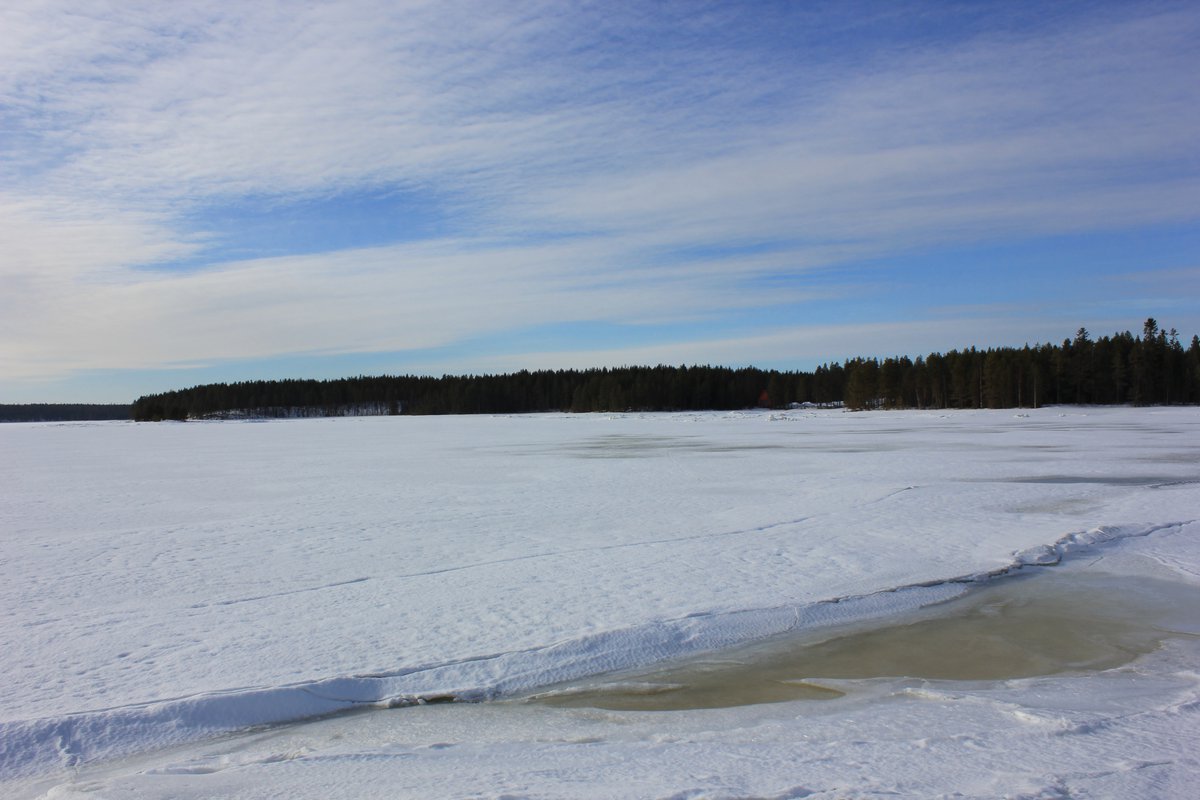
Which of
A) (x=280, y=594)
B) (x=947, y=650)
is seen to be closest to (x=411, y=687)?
(x=280, y=594)

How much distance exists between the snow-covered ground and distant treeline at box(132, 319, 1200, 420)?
229 ft

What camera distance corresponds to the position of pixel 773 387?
10619cm

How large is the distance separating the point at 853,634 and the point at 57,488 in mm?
15986

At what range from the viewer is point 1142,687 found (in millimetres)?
4977

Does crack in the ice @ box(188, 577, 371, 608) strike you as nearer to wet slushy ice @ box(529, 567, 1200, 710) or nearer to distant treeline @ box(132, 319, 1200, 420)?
wet slushy ice @ box(529, 567, 1200, 710)

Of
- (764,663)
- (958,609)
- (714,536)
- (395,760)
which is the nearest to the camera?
(395,760)

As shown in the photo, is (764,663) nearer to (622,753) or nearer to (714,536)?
(622,753)

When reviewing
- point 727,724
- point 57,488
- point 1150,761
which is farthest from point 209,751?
point 57,488

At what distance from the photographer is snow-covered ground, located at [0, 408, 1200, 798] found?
12.8 ft

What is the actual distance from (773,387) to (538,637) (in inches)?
4057

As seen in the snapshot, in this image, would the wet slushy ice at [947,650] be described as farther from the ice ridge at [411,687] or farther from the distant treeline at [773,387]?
the distant treeline at [773,387]

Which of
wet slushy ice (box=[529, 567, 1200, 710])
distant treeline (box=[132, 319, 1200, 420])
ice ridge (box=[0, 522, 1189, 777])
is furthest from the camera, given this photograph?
distant treeline (box=[132, 319, 1200, 420])

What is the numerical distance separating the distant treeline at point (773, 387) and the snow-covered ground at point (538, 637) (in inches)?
2744

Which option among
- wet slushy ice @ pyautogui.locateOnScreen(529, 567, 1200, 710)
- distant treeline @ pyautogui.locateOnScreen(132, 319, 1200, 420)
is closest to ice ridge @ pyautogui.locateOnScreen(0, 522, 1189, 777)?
wet slushy ice @ pyautogui.locateOnScreen(529, 567, 1200, 710)
